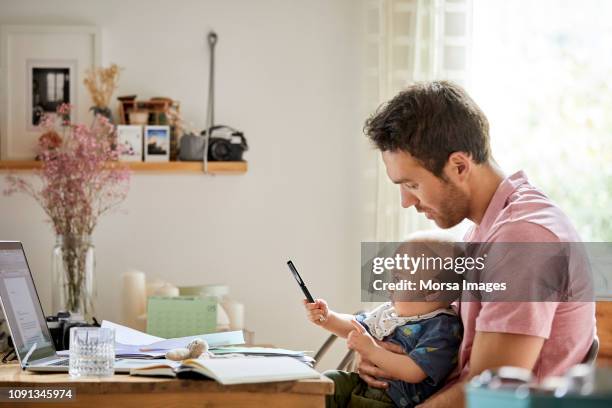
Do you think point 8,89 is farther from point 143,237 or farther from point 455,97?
point 455,97

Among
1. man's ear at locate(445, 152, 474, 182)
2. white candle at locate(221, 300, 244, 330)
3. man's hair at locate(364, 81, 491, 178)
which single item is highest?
man's hair at locate(364, 81, 491, 178)

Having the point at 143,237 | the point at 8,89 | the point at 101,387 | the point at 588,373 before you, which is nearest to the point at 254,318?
the point at 143,237

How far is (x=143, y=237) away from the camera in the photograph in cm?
411

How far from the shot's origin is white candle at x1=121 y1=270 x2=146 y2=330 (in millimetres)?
3527

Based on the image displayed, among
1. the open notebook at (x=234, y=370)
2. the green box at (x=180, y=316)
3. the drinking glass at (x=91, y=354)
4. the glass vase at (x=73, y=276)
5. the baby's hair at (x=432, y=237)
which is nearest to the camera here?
the open notebook at (x=234, y=370)

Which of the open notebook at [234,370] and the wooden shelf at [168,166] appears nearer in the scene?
the open notebook at [234,370]

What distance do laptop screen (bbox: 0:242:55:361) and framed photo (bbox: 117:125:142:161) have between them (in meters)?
1.75

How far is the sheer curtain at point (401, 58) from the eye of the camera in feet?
12.2

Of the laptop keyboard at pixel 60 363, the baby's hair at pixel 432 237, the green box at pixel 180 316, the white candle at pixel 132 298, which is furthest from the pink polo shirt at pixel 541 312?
the white candle at pixel 132 298

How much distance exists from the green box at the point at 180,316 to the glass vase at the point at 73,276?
2.21ft

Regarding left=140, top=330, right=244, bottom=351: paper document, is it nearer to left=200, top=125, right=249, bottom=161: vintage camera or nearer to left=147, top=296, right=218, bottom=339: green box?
left=147, top=296, right=218, bottom=339: green box

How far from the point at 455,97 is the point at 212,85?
6.77ft

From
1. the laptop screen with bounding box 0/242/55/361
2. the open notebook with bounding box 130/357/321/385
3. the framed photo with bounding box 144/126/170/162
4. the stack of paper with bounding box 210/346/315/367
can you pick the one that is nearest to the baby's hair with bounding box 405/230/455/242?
the stack of paper with bounding box 210/346/315/367

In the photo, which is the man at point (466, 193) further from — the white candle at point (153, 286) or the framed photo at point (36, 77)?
the framed photo at point (36, 77)
